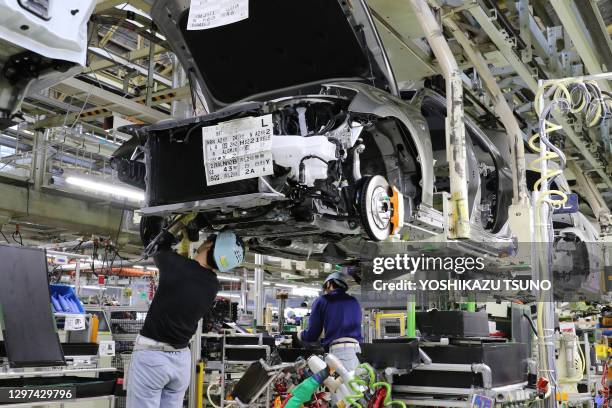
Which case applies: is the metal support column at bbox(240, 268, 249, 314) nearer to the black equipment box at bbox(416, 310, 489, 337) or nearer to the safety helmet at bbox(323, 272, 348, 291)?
the safety helmet at bbox(323, 272, 348, 291)

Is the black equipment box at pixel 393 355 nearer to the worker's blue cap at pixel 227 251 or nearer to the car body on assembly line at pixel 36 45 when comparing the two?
the worker's blue cap at pixel 227 251

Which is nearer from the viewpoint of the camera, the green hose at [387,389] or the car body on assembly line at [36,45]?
the car body on assembly line at [36,45]

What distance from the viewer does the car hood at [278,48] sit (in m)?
3.86

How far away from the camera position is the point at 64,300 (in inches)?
229

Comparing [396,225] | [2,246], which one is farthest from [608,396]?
[2,246]

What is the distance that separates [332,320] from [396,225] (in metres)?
1.90

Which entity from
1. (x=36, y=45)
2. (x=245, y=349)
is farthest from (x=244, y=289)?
(x=36, y=45)

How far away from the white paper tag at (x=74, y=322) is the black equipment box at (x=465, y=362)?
352 centimetres

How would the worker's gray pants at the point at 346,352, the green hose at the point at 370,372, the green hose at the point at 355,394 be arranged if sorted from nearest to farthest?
the green hose at the point at 355,394 < the green hose at the point at 370,372 < the worker's gray pants at the point at 346,352

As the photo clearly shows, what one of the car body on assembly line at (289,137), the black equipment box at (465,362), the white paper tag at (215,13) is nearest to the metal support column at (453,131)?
the car body on assembly line at (289,137)

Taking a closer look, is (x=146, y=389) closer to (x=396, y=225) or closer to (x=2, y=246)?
(x=2, y=246)

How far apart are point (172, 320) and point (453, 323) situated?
1.79m

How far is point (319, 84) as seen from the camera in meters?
4.25

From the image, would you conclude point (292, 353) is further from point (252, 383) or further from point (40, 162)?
point (40, 162)
